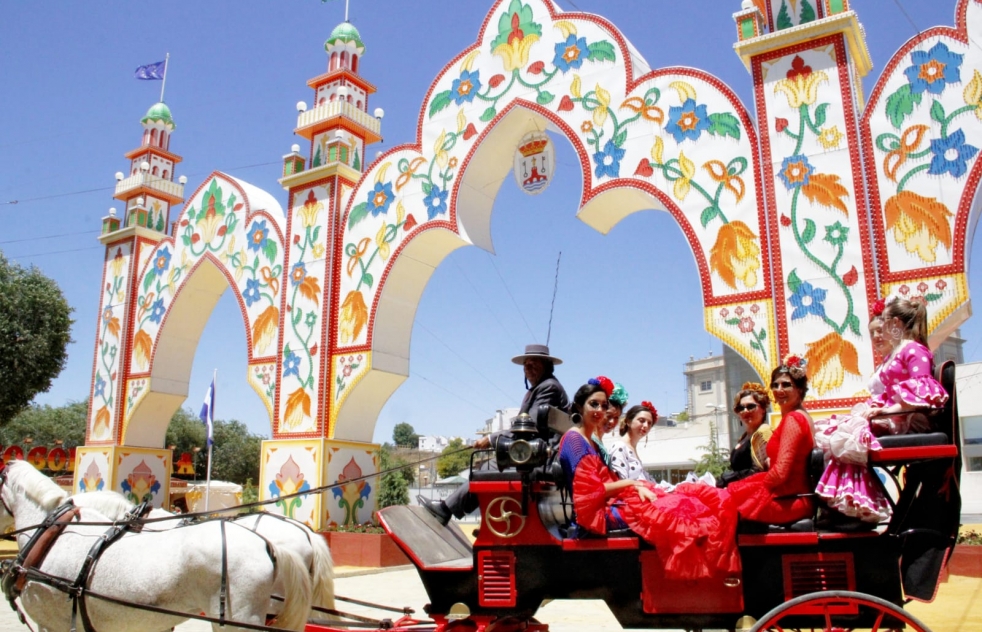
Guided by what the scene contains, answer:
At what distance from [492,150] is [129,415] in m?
8.56

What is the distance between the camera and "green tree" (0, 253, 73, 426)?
1652 centimetres

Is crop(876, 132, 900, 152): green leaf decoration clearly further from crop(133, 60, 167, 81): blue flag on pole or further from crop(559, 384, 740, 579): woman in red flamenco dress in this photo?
crop(133, 60, 167, 81): blue flag on pole

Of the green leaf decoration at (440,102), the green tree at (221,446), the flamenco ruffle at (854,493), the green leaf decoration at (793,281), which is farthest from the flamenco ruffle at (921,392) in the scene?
the green tree at (221,446)

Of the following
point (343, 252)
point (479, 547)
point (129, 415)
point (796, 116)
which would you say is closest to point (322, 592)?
point (479, 547)

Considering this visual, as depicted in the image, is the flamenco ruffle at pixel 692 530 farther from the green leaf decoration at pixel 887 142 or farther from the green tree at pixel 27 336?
the green tree at pixel 27 336

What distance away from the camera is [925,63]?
7.96 metres

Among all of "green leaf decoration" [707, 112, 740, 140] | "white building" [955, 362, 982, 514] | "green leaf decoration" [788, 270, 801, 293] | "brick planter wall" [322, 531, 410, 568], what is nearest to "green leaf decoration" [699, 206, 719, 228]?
"green leaf decoration" [707, 112, 740, 140]

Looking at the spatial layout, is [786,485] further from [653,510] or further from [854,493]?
[653,510]

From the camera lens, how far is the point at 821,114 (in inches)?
328

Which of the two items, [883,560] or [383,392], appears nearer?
[883,560]

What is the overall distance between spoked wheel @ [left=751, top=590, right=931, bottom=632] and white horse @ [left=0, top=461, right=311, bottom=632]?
103 inches

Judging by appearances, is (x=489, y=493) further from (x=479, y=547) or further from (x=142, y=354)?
(x=142, y=354)

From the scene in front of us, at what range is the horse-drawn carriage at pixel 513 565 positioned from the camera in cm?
354

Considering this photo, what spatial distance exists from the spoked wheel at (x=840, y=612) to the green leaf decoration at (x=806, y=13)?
7056 mm
